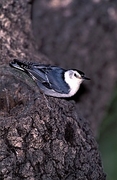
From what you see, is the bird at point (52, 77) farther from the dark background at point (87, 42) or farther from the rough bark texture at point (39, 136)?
the dark background at point (87, 42)

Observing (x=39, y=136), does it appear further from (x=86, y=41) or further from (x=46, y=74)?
(x=86, y=41)

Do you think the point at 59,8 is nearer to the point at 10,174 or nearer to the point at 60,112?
the point at 60,112

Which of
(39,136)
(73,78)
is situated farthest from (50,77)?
(39,136)

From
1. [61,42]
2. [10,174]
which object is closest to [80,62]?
[61,42]

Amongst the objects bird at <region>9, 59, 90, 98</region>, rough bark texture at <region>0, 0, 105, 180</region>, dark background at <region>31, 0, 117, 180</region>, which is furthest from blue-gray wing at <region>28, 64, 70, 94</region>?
dark background at <region>31, 0, 117, 180</region>

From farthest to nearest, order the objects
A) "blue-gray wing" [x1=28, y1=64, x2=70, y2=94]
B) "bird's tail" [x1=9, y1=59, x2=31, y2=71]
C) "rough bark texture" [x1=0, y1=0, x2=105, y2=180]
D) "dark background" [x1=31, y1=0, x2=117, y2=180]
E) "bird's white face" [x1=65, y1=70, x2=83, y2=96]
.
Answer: "dark background" [x1=31, y1=0, x2=117, y2=180] < "bird's white face" [x1=65, y1=70, x2=83, y2=96] < "blue-gray wing" [x1=28, y1=64, x2=70, y2=94] < "bird's tail" [x1=9, y1=59, x2=31, y2=71] < "rough bark texture" [x1=0, y1=0, x2=105, y2=180]

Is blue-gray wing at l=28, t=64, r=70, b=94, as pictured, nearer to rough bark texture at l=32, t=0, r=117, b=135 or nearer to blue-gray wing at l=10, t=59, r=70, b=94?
blue-gray wing at l=10, t=59, r=70, b=94
